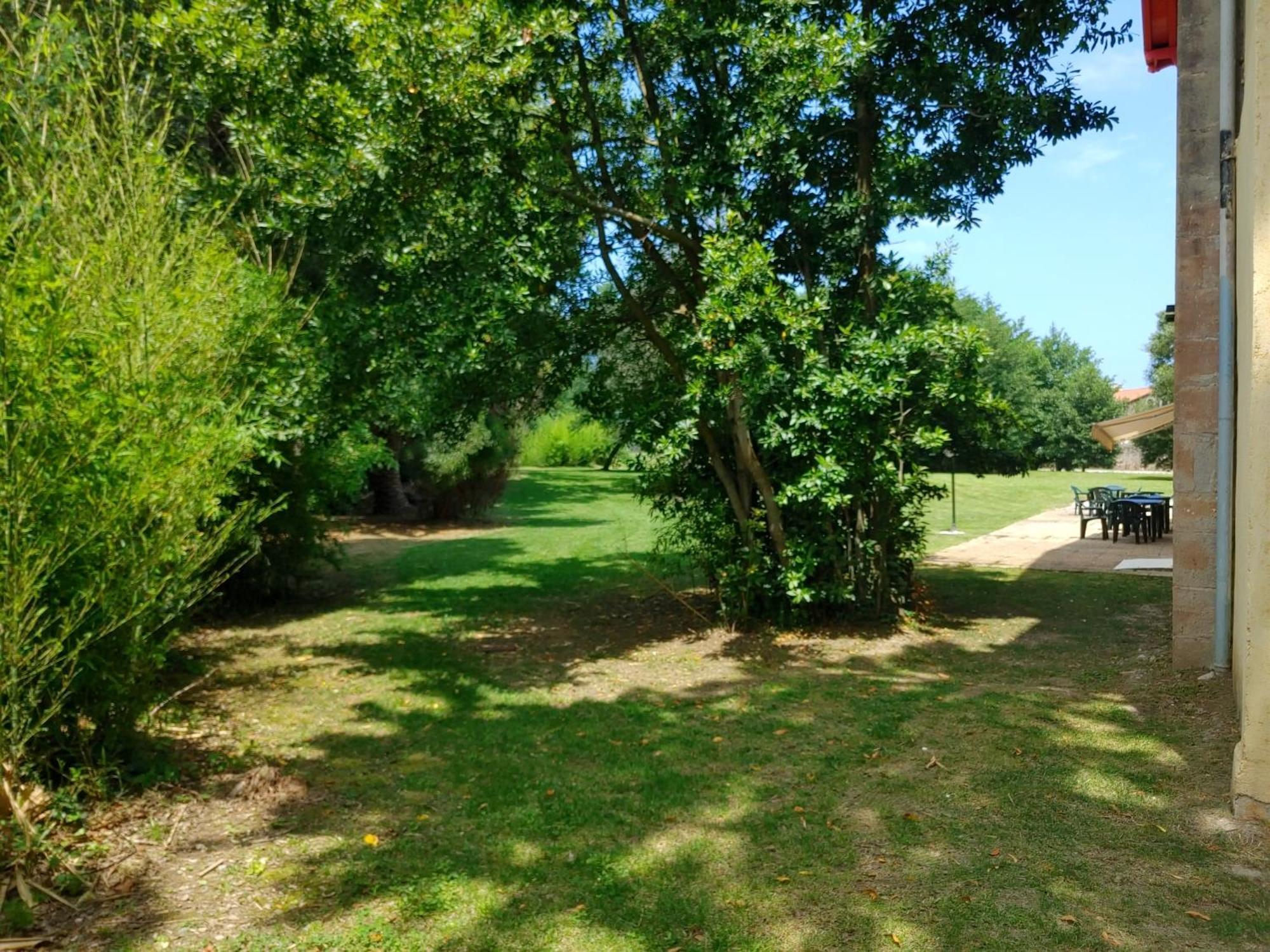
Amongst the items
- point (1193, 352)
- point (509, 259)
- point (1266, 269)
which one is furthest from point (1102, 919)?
point (509, 259)

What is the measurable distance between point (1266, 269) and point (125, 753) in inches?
232

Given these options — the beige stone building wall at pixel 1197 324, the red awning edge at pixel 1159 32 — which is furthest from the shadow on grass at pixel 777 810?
the red awning edge at pixel 1159 32

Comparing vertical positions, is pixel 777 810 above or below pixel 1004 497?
below

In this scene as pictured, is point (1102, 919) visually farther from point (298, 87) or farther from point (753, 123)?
point (298, 87)

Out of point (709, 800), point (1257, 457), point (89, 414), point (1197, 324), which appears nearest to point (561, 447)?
point (1197, 324)

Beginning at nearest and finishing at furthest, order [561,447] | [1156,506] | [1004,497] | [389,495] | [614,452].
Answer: [614,452] → [1156,506] → [389,495] → [1004,497] → [561,447]

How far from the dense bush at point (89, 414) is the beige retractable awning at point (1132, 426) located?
52.2 ft

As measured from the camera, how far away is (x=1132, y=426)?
17.4m

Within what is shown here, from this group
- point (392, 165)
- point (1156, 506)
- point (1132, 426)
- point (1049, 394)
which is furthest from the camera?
point (1049, 394)

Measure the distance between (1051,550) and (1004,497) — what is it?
51.9ft

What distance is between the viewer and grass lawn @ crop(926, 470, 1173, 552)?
2006cm

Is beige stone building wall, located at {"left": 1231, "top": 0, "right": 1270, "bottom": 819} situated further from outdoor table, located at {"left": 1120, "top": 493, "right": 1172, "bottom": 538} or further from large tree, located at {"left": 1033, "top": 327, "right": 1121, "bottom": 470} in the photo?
large tree, located at {"left": 1033, "top": 327, "right": 1121, "bottom": 470}

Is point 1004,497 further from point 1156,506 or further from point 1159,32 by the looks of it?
point 1159,32

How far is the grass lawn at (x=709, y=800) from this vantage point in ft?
12.1
